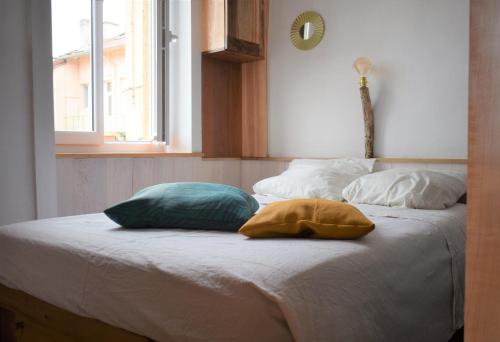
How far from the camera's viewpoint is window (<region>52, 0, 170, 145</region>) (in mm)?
2773

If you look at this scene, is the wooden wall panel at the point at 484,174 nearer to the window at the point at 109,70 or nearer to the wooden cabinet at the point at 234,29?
the window at the point at 109,70

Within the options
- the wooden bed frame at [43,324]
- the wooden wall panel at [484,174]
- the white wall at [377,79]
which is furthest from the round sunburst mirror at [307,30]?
the wooden wall panel at [484,174]

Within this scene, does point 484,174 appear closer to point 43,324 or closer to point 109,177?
point 43,324

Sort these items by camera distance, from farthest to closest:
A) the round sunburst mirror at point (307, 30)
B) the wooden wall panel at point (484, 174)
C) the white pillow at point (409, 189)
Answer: the round sunburst mirror at point (307, 30) → the white pillow at point (409, 189) → the wooden wall panel at point (484, 174)

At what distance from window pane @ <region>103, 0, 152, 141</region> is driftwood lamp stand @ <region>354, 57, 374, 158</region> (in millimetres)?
1471

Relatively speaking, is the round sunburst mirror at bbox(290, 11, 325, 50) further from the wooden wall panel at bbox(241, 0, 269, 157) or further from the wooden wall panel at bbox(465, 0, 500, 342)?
the wooden wall panel at bbox(465, 0, 500, 342)

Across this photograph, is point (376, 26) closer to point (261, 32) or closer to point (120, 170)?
point (261, 32)

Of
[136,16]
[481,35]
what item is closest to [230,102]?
[136,16]

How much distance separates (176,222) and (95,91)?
1.60 metres

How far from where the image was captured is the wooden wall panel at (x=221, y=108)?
3439 millimetres

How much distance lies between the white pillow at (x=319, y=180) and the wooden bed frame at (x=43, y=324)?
1.48 meters

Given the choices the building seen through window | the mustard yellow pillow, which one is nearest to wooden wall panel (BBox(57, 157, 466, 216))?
the building seen through window

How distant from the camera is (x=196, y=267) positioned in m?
1.12

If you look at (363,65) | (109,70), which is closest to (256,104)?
(363,65)
